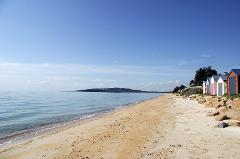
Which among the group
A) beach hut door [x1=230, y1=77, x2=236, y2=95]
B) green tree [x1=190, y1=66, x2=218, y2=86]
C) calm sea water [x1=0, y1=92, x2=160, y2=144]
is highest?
green tree [x1=190, y1=66, x2=218, y2=86]

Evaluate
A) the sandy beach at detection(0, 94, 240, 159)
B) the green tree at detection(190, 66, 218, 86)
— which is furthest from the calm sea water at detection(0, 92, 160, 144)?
the green tree at detection(190, 66, 218, 86)

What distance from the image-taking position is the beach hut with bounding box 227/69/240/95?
47094 mm

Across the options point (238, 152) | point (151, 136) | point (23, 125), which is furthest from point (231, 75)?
point (238, 152)

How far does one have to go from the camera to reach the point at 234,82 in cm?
4847

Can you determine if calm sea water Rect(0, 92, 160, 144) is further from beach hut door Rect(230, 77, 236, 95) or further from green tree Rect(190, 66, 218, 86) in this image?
green tree Rect(190, 66, 218, 86)

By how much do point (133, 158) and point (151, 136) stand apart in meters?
4.45

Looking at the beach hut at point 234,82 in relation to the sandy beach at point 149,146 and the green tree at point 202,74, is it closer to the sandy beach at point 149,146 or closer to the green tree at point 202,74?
the sandy beach at point 149,146

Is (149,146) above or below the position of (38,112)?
above

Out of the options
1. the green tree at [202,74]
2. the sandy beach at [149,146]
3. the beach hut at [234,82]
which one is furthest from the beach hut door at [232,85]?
the green tree at [202,74]

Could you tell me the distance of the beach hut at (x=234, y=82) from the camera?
47094 millimetres

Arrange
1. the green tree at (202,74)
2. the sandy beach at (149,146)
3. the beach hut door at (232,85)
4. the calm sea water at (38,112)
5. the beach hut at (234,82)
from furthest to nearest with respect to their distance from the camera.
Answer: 1. the green tree at (202,74)
2. the beach hut door at (232,85)
3. the beach hut at (234,82)
4. the calm sea water at (38,112)
5. the sandy beach at (149,146)

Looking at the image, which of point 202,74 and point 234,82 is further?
point 202,74

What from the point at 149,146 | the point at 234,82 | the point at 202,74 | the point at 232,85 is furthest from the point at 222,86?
the point at 202,74

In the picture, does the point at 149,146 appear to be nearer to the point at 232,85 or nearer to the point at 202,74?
the point at 232,85
